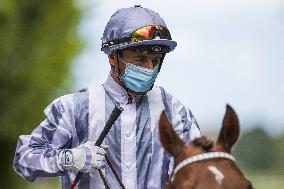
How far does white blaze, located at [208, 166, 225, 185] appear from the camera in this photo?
4.33 m

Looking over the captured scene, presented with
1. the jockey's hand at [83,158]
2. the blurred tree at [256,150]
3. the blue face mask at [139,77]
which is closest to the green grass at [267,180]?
the blurred tree at [256,150]

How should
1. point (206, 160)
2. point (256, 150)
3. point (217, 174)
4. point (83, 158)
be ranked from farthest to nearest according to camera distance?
point (256, 150)
point (83, 158)
point (206, 160)
point (217, 174)

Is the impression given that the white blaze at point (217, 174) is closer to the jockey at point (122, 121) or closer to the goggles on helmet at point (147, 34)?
the jockey at point (122, 121)

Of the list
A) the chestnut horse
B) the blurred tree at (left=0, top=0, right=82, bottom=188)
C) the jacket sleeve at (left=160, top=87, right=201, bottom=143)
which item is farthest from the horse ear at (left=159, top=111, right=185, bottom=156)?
the blurred tree at (left=0, top=0, right=82, bottom=188)

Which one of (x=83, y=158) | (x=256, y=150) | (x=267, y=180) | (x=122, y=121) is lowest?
(x=256, y=150)

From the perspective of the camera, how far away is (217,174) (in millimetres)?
4355

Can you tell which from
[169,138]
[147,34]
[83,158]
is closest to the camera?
[169,138]

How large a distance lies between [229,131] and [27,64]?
2100cm

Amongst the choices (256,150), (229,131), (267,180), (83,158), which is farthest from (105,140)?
(256,150)

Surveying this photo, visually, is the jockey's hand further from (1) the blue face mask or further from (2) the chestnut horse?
(2) the chestnut horse

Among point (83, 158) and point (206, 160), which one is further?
point (83, 158)

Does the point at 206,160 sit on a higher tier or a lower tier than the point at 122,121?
higher

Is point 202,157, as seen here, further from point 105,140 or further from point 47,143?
point 47,143

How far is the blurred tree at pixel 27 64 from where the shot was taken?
24.7 meters
